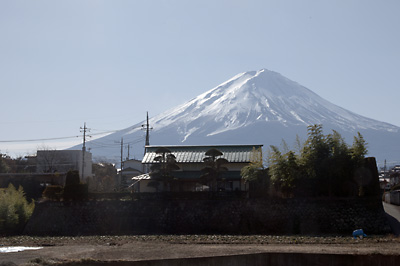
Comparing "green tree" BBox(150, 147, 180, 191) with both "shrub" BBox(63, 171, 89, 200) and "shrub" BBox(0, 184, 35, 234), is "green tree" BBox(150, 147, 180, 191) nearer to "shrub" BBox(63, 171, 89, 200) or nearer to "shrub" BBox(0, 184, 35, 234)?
"shrub" BBox(63, 171, 89, 200)

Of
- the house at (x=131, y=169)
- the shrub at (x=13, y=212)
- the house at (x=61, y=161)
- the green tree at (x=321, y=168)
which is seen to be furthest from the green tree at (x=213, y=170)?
the house at (x=131, y=169)

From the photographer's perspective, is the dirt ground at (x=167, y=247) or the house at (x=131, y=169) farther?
the house at (x=131, y=169)

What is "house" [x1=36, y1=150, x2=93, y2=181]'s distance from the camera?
244 feet

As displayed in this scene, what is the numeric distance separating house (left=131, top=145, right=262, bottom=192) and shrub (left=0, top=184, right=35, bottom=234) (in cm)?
994

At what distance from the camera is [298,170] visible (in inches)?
1502

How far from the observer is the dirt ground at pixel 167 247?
22828 mm

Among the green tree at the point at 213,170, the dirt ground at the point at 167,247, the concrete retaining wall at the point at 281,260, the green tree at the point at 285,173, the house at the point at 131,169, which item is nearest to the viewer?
the concrete retaining wall at the point at 281,260

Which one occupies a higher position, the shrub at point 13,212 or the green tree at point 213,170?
the green tree at point 213,170

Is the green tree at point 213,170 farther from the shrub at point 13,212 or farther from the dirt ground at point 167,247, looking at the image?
the shrub at point 13,212

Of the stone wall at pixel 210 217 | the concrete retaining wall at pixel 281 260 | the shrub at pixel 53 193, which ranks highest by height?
the shrub at pixel 53 193

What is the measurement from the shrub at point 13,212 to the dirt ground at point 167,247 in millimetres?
5241

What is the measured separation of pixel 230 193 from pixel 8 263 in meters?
19.8

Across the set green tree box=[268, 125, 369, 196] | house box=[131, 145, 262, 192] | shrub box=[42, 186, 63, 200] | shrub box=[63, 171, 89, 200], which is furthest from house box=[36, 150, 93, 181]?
green tree box=[268, 125, 369, 196]

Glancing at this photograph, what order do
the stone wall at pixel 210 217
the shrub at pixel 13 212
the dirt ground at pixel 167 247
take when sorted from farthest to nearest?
the shrub at pixel 13 212 → the stone wall at pixel 210 217 → the dirt ground at pixel 167 247
